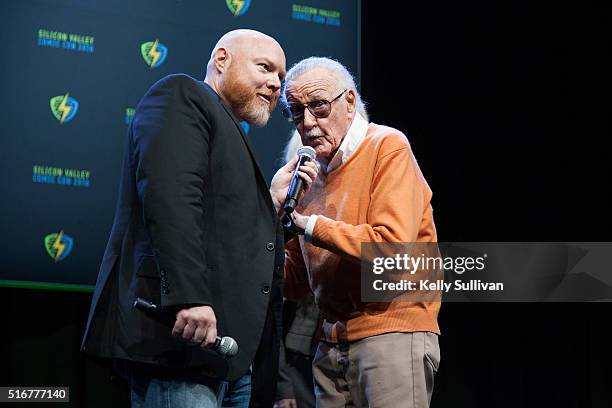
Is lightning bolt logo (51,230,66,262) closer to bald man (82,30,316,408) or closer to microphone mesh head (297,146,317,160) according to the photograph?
microphone mesh head (297,146,317,160)

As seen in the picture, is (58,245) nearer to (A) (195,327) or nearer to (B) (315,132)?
(B) (315,132)

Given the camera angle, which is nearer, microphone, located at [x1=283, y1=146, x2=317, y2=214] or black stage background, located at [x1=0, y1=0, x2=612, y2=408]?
microphone, located at [x1=283, y1=146, x2=317, y2=214]

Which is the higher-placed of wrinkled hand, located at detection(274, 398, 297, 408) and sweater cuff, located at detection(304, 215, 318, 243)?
sweater cuff, located at detection(304, 215, 318, 243)

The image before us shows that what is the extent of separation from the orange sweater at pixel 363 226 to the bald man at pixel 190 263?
0.33 m

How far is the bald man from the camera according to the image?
177cm

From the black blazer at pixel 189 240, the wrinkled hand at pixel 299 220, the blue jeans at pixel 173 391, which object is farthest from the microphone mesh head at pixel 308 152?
the blue jeans at pixel 173 391

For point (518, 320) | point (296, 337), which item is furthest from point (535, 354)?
point (296, 337)

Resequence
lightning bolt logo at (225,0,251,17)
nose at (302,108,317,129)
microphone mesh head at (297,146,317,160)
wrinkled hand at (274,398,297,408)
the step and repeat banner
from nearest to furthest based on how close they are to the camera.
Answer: microphone mesh head at (297,146,317,160) → nose at (302,108,317,129) → wrinkled hand at (274,398,297,408) → the step and repeat banner → lightning bolt logo at (225,0,251,17)

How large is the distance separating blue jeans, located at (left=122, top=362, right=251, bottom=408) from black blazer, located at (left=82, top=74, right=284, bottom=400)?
4 centimetres

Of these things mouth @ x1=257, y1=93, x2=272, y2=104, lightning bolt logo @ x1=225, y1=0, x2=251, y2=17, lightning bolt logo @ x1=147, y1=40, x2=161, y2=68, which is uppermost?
lightning bolt logo @ x1=225, y1=0, x2=251, y2=17

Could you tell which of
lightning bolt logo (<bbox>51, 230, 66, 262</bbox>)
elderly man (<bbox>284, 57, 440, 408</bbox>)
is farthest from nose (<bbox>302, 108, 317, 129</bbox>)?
lightning bolt logo (<bbox>51, 230, 66, 262</bbox>)

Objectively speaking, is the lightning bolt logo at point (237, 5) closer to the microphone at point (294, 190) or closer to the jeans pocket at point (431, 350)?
the microphone at point (294, 190)

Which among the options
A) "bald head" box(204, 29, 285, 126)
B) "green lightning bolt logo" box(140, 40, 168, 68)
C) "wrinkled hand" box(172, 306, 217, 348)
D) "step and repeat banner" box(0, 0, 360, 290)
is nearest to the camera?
"wrinkled hand" box(172, 306, 217, 348)

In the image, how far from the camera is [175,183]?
1797 mm
